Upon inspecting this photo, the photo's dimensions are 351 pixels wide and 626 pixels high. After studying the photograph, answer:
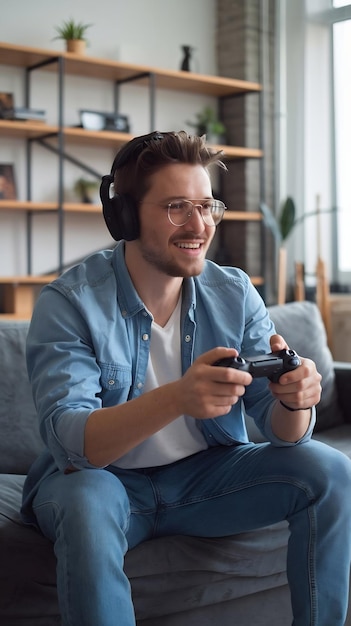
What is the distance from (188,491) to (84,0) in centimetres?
398

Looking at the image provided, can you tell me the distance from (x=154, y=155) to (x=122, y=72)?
3446 mm

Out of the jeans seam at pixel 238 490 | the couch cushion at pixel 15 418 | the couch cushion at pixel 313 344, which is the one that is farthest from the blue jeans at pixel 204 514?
the couch cushion at pixel 313 344

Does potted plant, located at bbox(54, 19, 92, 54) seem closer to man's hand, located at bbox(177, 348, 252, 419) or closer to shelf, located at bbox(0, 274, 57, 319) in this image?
shelf, located at bbox(0, 274, 57, 319)

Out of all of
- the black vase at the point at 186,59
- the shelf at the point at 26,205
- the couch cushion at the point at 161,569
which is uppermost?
the black vase at the point at 186,59

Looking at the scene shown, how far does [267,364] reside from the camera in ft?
4.89

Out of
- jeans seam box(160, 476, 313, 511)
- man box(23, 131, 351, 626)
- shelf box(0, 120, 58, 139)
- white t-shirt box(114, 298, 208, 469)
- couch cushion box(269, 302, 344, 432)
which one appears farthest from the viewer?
shelf box(0, 120, 58, 139)

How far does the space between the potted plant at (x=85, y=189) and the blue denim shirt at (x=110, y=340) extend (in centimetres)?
309

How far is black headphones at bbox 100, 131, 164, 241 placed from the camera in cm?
174

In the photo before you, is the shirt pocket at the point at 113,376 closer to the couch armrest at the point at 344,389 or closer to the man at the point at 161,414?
the man at the point at 161,414

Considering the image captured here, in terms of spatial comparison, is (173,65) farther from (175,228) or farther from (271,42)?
(175,228)

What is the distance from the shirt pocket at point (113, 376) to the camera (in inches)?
66.4

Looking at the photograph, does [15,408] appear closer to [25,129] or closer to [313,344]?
[313,344]

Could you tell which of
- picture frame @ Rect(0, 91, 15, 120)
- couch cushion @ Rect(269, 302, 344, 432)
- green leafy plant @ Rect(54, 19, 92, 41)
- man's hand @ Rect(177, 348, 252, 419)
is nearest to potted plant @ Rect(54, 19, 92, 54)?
green leafy plant @ Rect(54, 19, 92, 41)

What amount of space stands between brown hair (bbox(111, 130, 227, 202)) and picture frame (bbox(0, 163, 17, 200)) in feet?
10.2
